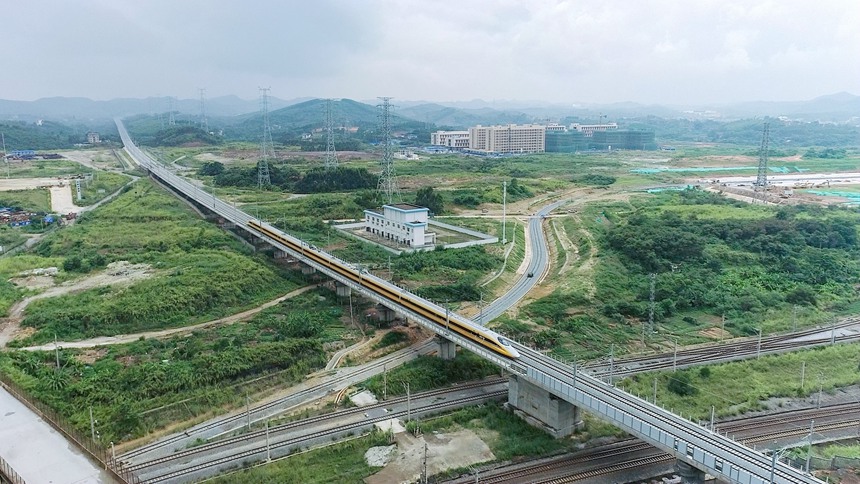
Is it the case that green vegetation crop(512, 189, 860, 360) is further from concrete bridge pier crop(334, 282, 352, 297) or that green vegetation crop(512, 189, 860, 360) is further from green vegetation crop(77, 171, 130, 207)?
green vegetation crop(77, 171, 130, 207)

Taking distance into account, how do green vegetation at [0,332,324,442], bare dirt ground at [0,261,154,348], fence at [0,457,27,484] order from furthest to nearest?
bare dirt ground at [0,261,154,348] < green vegetation at [0,332,324,442] < fence at [0,457,27,484]

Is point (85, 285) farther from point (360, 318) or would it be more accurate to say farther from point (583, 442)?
point (583, 442)

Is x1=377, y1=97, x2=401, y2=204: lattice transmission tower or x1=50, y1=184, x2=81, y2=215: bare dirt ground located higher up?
x1=377, y1=97, x2=401, y2=204: lattice transmission tower

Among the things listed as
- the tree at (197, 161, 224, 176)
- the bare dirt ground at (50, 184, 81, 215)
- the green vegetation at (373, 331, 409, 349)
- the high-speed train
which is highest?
the tree at (197, 161, 224, 176)

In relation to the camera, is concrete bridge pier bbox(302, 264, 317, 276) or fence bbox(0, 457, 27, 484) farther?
concrete bridge pier bbox(302, 264, 317, 276)

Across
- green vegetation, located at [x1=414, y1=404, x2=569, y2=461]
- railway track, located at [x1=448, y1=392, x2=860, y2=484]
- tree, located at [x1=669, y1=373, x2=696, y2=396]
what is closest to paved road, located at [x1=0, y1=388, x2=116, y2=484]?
green vegetation, located at [x1=414, y1=404, x2=569, y2=461]

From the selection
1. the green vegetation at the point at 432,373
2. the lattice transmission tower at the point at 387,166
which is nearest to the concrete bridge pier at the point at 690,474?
the green vegetation at the point at 432,373

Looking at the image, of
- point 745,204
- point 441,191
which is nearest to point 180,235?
point 441,191
